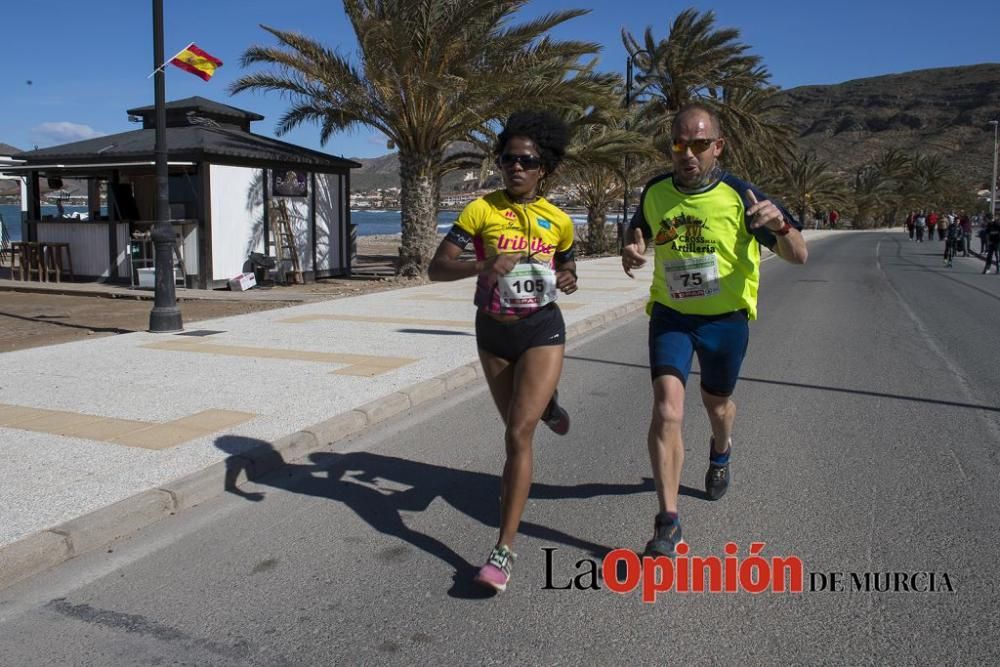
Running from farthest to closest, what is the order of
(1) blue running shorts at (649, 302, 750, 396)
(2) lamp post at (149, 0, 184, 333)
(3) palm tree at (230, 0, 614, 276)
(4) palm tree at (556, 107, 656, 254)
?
(4) palm tree at (556, 107, 656, 254)
(3) palm tree at (230, 0, 614, 276)
(2) lamp post at (149, 0, 184, 333)
(1) blue running shorts at (649, 302, 750, 396)

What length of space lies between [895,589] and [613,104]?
1603 cm

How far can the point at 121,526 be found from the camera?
4.27m

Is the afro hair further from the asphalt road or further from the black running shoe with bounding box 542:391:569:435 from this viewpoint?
the asphalt road

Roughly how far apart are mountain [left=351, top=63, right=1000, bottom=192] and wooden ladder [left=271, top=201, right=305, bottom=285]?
7313 centimetres

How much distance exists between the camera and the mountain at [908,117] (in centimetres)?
10538

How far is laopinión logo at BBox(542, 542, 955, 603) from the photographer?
3582 mm

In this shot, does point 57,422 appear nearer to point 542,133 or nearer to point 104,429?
point 104,429

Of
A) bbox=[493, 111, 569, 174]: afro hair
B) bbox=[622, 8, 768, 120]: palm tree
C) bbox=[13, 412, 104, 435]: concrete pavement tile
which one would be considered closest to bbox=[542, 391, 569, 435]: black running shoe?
bbox=[493, 111, 569, 174]: afro hair

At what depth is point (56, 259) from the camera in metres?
17.7

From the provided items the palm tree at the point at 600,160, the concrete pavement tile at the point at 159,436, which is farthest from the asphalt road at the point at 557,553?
the palm tree at the point at 600,160

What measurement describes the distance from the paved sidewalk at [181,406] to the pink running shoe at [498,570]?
1936 millimetres

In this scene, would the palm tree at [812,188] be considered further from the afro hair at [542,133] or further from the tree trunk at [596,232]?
the afro hair at [542,133]

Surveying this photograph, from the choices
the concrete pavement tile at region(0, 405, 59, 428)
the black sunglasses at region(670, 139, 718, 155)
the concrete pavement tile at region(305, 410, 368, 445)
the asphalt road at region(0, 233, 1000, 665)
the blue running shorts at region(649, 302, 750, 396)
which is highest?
the black sunglasses at region(670, 139, 718, 155)

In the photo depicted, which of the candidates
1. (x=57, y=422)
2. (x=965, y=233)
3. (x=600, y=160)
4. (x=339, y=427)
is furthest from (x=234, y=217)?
(x=965, y=233)
